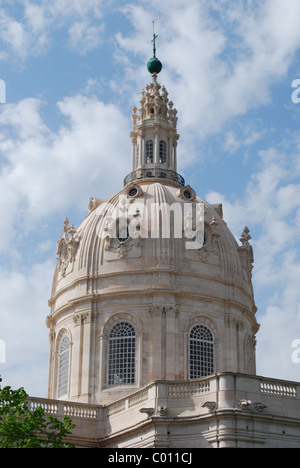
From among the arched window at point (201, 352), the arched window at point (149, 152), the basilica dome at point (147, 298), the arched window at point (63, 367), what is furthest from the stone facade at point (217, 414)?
the arched window at point (149, 152)

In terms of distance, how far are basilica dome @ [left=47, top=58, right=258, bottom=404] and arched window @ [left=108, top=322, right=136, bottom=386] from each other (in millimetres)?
61

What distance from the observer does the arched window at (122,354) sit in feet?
164

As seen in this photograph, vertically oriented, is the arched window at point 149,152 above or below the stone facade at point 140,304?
above

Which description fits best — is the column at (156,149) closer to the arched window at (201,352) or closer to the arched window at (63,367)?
the arched window at (201,352)

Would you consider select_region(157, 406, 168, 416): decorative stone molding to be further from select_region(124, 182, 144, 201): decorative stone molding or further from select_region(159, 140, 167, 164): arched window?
select_region(159, 140, 167, 164): arched window

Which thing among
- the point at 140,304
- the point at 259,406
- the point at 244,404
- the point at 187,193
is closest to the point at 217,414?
the point at 244,404

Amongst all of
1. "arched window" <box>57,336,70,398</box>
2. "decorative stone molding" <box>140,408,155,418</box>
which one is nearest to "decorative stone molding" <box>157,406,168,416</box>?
"decorative stone molding" <box>140,408,155,418</box>

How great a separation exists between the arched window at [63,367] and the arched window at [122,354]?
11.4 ft

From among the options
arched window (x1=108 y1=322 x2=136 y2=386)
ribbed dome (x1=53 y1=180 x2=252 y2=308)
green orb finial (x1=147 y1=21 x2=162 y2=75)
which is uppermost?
green orb finial (x1=147 y1=21 x2=162 y2=75)

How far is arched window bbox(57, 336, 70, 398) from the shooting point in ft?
174

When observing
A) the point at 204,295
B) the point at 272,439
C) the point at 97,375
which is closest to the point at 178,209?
the point at 204,295
